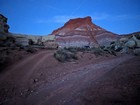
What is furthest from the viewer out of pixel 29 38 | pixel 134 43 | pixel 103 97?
pixel 134 43

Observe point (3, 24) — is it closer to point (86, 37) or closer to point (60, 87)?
point (60, 87)

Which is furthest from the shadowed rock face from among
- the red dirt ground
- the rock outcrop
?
the red dirt ground

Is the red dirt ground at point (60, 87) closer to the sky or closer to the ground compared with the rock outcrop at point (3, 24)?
closer to the ground

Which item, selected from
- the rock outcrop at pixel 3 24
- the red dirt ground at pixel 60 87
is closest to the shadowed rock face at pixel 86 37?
the rock outcrop at pixel 3 24

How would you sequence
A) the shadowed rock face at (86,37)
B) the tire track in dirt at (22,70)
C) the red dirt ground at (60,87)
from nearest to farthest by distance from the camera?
the red dirt ground at (60,87) < the tire track in dirt at (22,70) < the shadowed rock face at (86,37)

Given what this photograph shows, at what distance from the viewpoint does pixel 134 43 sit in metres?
23.6

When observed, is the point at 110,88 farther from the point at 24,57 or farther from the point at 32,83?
the point at 24,57

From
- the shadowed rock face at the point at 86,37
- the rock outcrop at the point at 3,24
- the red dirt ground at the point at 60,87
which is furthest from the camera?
the shadowed rock face at the point at 86,37

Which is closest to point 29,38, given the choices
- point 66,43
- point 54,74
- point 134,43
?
point 54,74

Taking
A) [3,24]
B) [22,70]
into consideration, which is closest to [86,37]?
[3,24]

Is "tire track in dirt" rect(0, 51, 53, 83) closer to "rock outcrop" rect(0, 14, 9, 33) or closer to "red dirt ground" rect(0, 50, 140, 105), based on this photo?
"red dirt ground" rect(0, 50, 140, 105)

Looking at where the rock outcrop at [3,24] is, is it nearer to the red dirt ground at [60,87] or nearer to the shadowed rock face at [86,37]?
the red dirt ground at [60,87]

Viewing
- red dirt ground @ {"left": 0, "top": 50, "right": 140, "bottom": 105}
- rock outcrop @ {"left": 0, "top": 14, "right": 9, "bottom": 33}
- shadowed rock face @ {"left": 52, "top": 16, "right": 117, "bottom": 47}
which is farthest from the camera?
shadowed rock face @ {"left": 52, "top": 16, "right": 117, "bottom": 47}

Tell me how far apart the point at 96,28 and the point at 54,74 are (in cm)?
4726
